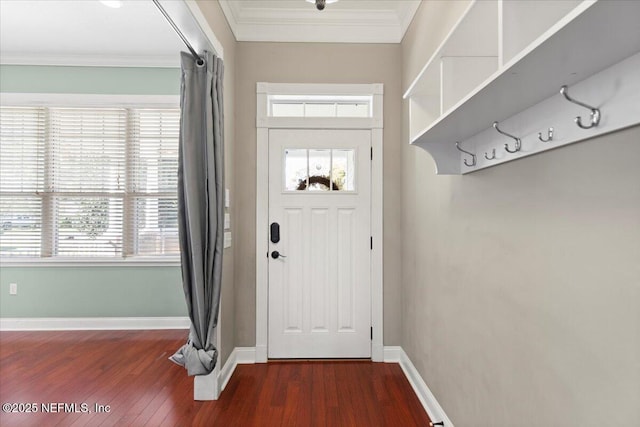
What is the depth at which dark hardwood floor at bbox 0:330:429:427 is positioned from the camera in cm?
210

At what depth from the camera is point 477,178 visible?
5.15 feet

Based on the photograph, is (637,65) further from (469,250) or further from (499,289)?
(469,250)

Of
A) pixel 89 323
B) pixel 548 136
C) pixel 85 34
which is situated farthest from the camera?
pixel 89 323

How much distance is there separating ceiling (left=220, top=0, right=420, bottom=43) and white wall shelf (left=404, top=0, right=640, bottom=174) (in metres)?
1.71

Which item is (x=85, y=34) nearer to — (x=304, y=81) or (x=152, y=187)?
(x=152, y=187)

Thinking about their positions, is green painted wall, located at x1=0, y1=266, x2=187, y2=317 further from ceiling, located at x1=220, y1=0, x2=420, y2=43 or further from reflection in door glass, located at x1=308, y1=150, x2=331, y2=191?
ceiling, located at x1=220, y1=0, x2=420, y2=43

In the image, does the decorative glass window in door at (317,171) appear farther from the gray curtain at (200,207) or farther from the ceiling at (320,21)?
the ceiling at (320,21)

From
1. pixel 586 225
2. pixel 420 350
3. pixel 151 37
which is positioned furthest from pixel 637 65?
pixel 151 37

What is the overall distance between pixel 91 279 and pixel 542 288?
4085mm

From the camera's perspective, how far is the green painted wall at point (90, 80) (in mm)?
3719

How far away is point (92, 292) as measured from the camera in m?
3.76

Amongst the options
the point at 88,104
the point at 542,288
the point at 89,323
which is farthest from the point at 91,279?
Answer: the point at 542,288

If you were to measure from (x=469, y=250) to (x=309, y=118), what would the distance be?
1.77 meters

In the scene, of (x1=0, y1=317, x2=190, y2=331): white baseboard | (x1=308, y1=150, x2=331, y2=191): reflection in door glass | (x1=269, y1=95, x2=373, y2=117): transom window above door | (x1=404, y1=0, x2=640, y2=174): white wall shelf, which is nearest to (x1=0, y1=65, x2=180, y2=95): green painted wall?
(x1=269, y1=95, x2=373, y2=117): transom window above door
